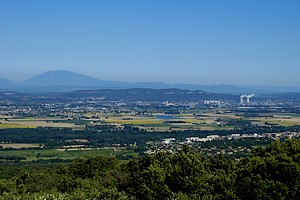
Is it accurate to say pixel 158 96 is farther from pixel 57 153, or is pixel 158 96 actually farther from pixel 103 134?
Answer: pixel 57 153

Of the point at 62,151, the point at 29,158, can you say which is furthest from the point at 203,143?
the point at 29,158

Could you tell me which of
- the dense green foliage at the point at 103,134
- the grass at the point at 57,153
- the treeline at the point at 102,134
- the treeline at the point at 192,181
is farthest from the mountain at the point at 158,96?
the treeline at the point at 192,181

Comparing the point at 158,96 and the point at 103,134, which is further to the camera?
the point at 158,96

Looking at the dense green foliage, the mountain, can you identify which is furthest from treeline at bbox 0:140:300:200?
the mountain

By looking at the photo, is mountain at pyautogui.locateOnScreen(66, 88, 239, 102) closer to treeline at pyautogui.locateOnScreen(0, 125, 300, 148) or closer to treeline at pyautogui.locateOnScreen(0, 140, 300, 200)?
treeline at pyautogui.locateOnScreen(0, 125, 300, 148)

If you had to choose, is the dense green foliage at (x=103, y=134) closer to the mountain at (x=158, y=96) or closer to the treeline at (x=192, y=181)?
the treeline at (x=192, y=181)

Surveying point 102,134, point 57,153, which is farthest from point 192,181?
point 102,134

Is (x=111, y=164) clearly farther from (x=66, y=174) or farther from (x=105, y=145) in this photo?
(x=105, y=145)
